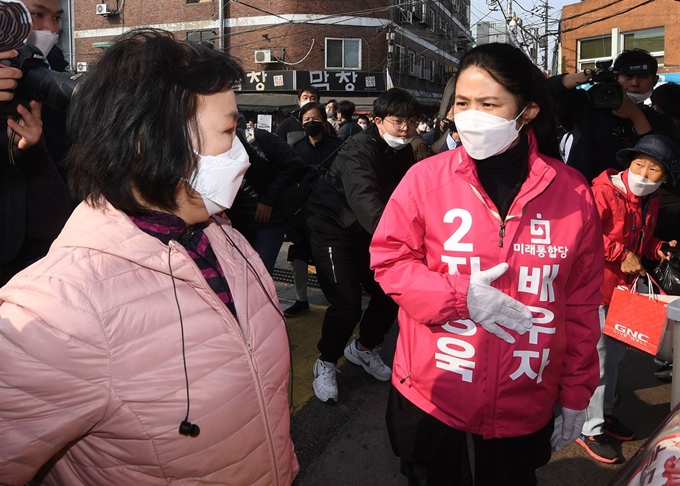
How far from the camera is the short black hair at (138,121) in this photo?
125cm

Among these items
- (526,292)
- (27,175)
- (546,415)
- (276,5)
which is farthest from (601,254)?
(276,5)

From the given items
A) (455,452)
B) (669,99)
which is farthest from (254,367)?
(669,99)

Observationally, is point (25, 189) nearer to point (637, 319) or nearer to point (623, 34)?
point (637, 319)

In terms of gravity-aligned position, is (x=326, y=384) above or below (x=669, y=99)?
below

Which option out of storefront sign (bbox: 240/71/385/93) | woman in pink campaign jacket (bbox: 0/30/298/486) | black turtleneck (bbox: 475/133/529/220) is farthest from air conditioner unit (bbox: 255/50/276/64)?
woman in pink campaign jacket (bbox: 0/30/298/486)

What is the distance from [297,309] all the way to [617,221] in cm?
296

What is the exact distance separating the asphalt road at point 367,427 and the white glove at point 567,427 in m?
1.02

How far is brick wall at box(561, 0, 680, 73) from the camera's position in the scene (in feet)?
59.0

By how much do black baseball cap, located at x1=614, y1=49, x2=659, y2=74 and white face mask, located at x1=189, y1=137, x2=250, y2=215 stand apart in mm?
2904

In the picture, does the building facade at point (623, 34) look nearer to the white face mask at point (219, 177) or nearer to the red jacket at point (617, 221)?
the red jacket at point (617, 221)

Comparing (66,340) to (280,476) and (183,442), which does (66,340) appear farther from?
(280,476)

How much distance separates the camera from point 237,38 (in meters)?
24.4

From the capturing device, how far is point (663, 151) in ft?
9.68

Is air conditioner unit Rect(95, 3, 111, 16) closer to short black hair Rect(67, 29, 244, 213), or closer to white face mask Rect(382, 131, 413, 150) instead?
white face mask Rect(382, 131, 413, 150)
